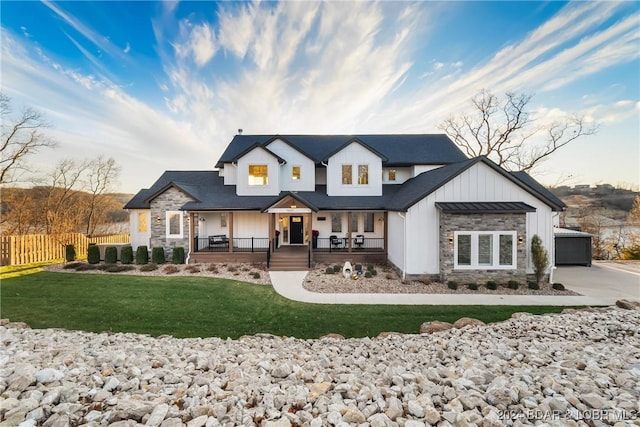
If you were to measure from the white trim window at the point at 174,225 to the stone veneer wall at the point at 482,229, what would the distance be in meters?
14.9

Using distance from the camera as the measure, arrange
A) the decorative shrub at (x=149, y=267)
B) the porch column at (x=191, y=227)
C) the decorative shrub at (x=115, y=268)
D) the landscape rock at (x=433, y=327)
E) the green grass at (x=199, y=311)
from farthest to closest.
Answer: the porch column at (x=191, y=227) → the decorative shrub at (x=149, y=267) → the decorative shrub at (x=115, y=268) → the green grass at (x=199, y=311) → the landscape rock at (x=433, y=327)

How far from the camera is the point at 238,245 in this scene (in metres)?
16.6

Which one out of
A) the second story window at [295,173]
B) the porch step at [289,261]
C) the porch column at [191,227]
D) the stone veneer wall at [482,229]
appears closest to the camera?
the stone veneer wall at [482,229]

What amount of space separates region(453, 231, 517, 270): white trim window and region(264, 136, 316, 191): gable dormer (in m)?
9.66

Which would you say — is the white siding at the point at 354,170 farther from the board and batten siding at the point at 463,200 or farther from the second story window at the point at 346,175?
the board and batten siding at the point at 463,200

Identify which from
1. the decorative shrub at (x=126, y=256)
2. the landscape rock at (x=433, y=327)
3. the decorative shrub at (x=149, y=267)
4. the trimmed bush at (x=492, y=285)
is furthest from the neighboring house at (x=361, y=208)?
the landscape rock at (x=433, y=327)

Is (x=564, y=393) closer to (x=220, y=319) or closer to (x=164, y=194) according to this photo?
(x=220, y=319)

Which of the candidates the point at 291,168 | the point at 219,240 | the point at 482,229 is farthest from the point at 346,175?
the point at 219,240

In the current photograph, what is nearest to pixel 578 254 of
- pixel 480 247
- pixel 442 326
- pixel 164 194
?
pixel 480 247

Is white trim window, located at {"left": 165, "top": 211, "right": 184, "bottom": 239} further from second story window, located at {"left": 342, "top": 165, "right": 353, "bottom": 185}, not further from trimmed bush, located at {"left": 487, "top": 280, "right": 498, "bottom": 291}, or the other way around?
trimmed bush, located at {"left": 487, "top": 280, "right": 498, "bottom": 291}

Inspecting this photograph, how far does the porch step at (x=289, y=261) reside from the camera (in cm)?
1366

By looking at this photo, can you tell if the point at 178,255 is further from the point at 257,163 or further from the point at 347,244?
the point at 347,244

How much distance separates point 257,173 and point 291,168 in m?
2.35

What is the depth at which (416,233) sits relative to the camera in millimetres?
11508
